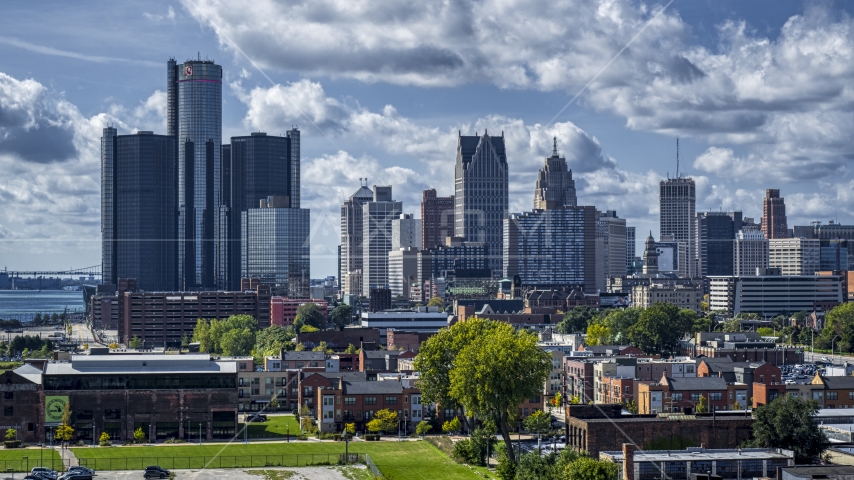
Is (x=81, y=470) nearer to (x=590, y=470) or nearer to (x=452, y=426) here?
(x=590, y=470)

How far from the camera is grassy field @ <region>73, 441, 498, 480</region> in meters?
63.7

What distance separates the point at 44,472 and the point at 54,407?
1652cm

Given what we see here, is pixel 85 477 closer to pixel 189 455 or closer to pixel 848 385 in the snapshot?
pixel 189 455

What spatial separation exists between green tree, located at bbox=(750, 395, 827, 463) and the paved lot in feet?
63.9

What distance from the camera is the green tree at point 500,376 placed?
67188 mm

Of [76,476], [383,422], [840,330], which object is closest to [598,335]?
[840,330]

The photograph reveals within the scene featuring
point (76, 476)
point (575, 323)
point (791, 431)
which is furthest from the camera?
point (575, 323)

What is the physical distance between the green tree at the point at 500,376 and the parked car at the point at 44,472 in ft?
70.1

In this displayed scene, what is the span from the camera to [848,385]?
8312 centimetres

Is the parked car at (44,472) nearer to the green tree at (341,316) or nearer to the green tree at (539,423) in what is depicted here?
the green tree at (539,423)

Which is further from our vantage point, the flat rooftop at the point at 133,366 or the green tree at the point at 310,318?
the green tree at the point at 310,318

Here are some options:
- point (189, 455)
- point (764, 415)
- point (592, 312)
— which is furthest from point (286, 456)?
point (592, 312)

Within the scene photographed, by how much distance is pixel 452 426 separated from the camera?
76.6 meters

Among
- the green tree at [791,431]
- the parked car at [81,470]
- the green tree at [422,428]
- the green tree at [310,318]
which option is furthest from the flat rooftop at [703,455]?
the green tree at [310,318]
